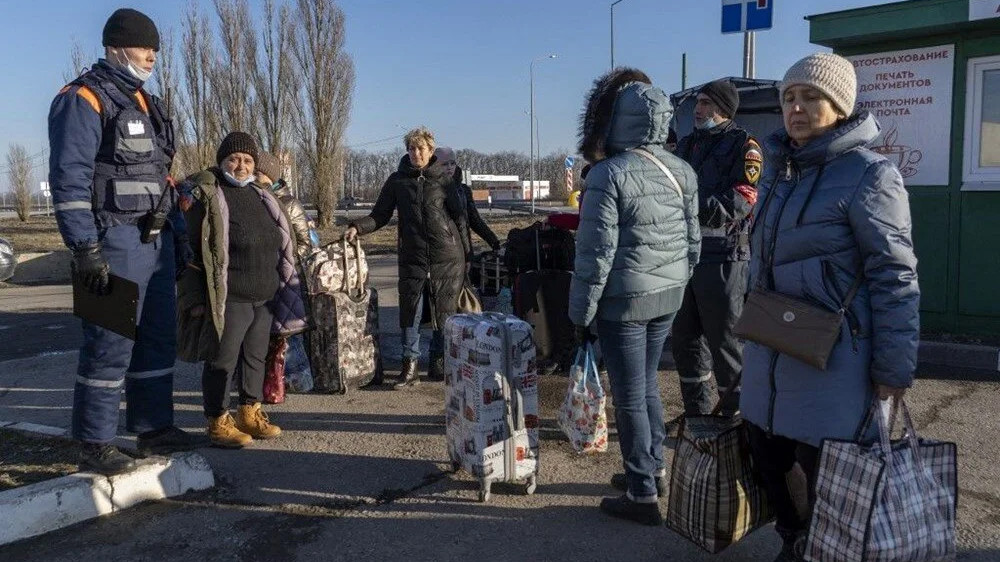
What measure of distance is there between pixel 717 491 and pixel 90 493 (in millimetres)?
2670

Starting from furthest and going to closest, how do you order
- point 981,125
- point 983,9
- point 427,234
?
point 981,125 < point 983,9 < point 427,234

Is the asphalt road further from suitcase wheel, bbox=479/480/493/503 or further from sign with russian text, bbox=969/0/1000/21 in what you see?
sign with russian text, bbox=969/0/1000/21

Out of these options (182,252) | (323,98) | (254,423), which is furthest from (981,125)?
(323,98)

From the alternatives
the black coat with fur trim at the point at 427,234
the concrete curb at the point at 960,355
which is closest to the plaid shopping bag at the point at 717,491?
the black coat with fur trim at the point at 427,234

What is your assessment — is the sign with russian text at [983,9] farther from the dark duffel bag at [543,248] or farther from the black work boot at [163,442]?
the black work boot at [163,442]

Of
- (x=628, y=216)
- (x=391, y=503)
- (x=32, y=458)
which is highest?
(x=628, y=216)

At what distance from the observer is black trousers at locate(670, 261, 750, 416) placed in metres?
4.39

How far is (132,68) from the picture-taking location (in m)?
3.76

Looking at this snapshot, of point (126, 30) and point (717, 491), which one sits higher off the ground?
point (126, 30)

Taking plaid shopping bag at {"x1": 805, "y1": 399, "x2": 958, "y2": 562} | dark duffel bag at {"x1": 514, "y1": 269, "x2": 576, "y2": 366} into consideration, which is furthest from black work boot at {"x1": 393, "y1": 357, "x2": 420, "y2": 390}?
plaid shopping bag at {"x1": 805, "y1": 399, "x2": 958, "y2": 562}

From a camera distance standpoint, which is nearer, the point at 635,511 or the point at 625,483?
the point at 635,511

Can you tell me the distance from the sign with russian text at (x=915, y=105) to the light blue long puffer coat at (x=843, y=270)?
4739mm

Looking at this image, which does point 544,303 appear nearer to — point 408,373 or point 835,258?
point 408,373

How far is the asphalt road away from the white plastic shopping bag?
138 mm
